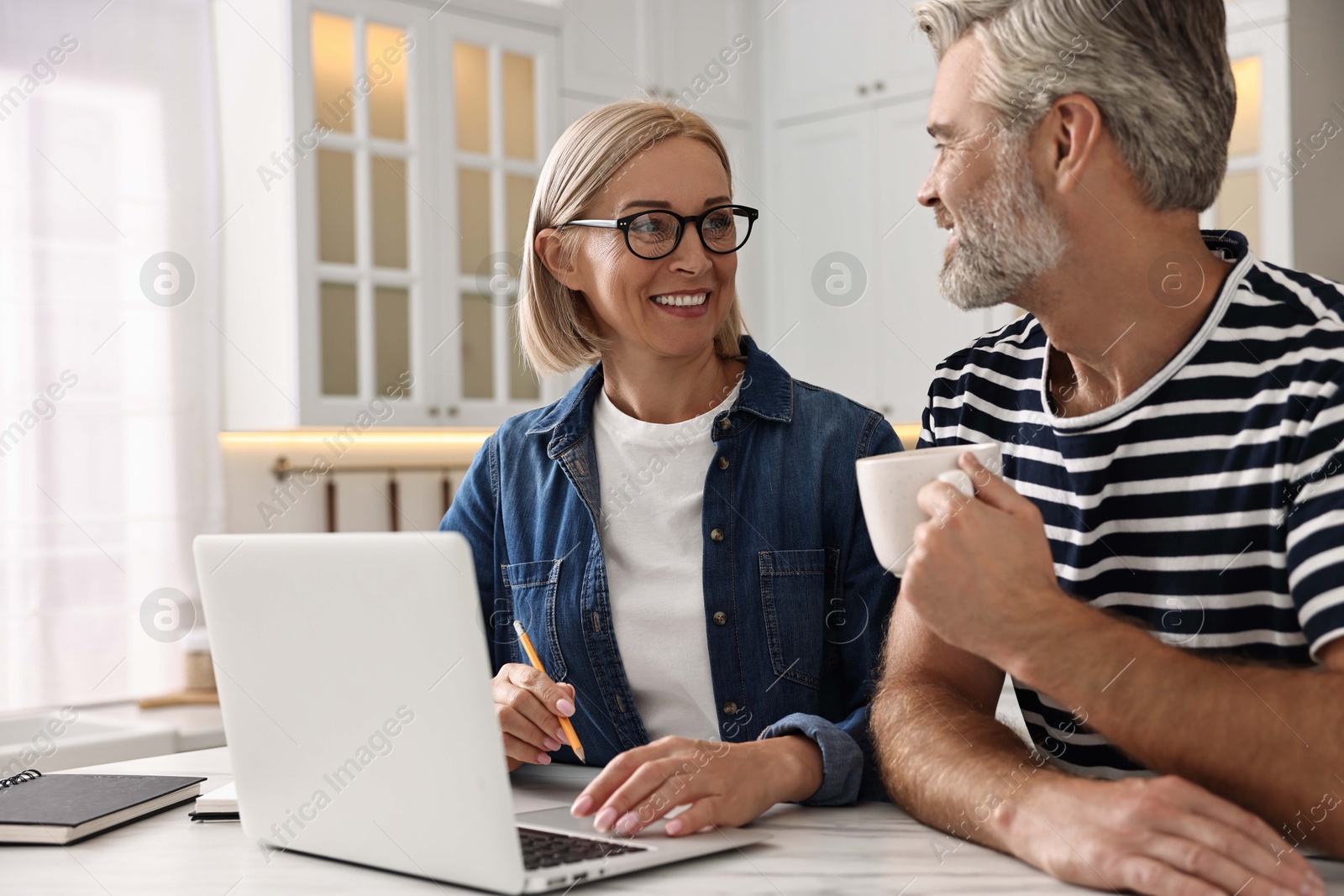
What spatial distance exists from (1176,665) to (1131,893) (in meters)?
0.18

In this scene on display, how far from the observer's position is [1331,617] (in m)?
0.93

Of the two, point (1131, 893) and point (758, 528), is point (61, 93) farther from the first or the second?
point (1131, 893)

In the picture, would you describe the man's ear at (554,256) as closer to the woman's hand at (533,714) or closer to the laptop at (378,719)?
the woman's hand at (533,714)

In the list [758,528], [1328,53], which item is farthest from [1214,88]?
[1328,53]

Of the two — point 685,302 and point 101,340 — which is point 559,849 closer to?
point 685,302

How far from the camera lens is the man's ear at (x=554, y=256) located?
160 cm

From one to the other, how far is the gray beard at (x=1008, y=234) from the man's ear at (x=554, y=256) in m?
0.58

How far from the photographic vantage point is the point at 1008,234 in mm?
1160

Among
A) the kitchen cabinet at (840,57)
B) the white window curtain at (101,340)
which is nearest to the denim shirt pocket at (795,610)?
the white window curtain at (101,340)

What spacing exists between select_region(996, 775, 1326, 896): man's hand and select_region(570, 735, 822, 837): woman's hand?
237 millimetres

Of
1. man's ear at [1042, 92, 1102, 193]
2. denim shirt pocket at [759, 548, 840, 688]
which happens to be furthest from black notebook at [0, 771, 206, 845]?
man's ear at [1042, 92, 1102, 193]

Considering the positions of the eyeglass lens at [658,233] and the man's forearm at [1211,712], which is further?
the eyeglass lens at [658,233]

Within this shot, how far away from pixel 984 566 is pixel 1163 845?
225 mm

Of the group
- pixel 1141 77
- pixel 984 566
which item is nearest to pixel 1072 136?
pixel 1141 77
